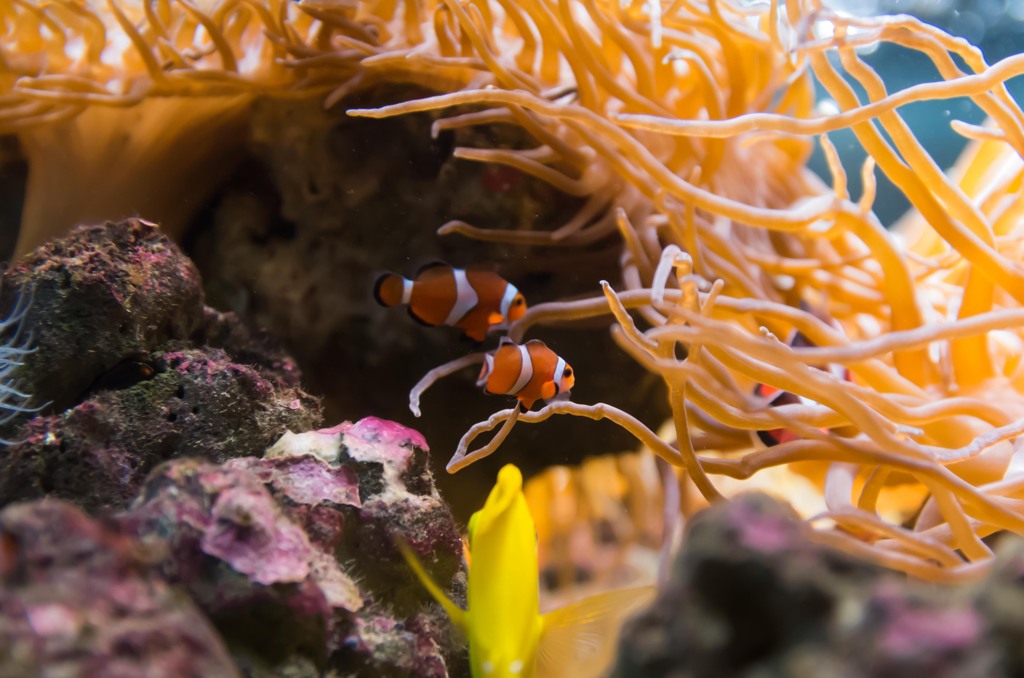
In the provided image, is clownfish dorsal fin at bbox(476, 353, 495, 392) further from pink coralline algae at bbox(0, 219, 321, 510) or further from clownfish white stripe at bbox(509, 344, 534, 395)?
pink coralline algae at bbox(0, 219, 321, 510)

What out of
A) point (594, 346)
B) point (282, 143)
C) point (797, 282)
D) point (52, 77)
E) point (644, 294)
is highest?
point (52, 77)

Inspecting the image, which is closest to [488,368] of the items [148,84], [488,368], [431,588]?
[488,368]

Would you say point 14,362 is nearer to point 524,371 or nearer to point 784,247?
point 524,371

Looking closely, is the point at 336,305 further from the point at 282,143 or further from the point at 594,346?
the point at 594,346

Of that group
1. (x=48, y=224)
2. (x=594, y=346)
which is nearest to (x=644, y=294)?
(x=594, y=346)

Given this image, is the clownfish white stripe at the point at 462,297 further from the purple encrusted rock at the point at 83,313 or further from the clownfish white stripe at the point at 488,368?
the purple encrusted rock at the point at 83,313

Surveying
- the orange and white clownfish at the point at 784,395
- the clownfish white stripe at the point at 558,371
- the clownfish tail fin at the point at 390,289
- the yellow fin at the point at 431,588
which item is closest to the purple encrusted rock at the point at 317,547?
the yellow fin at the point at 431,588
